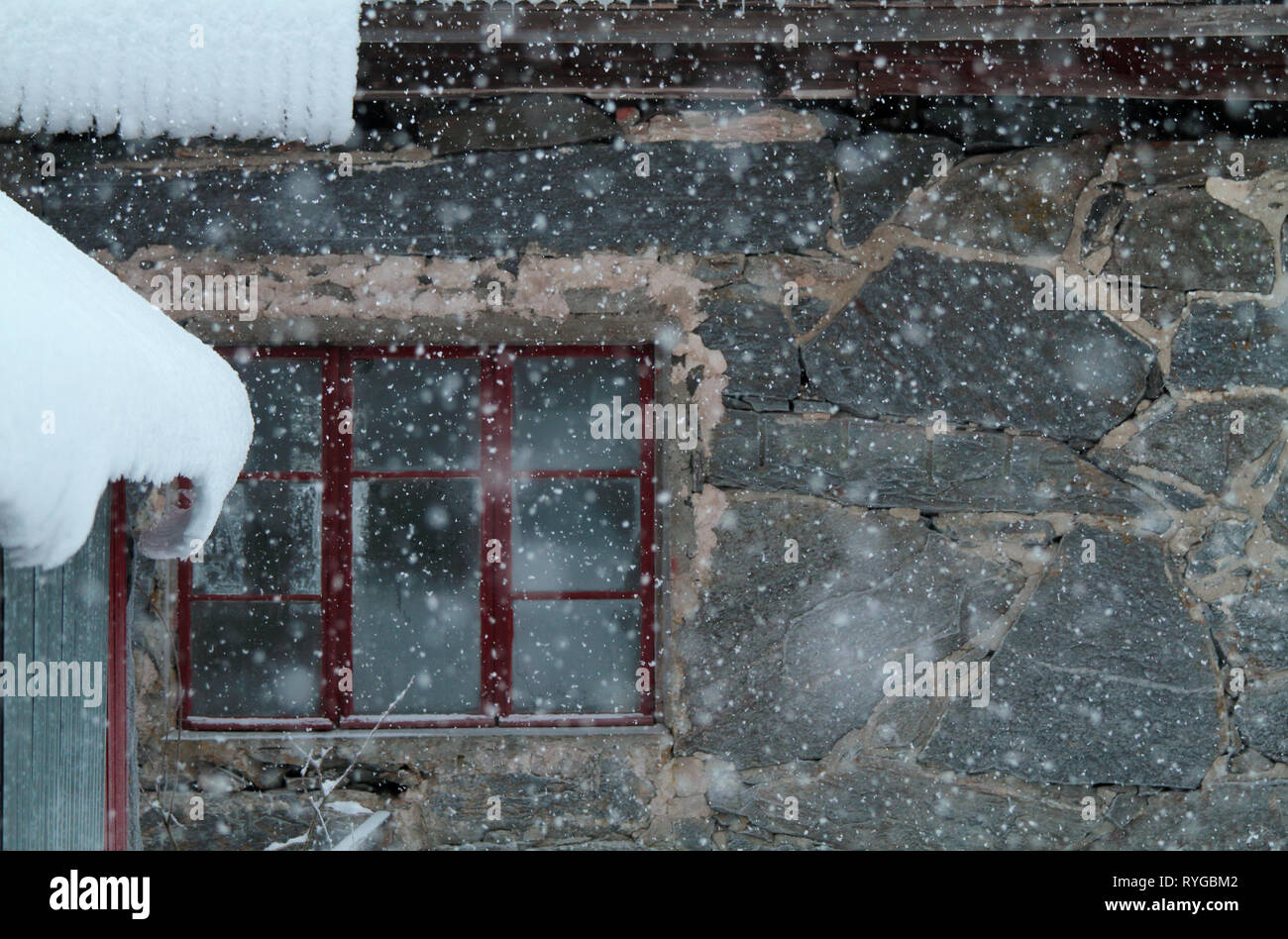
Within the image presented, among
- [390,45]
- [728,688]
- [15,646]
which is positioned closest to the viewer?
[15,646]

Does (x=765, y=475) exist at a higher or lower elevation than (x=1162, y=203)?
lower

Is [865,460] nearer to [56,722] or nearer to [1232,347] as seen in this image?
[1232,347]

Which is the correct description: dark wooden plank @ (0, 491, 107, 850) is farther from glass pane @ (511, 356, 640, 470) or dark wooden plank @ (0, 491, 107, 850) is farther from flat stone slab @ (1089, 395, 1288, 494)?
flat stone slab @ (1089, 395, 1288, 494)

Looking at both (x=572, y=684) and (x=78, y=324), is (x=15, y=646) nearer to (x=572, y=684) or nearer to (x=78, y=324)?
(x=78, y=324)

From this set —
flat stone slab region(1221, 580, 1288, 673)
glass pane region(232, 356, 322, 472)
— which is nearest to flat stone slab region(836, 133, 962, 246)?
flat stone slab region(1221, 580, 1288, 673)

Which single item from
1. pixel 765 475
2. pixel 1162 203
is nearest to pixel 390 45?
pixel 765 475

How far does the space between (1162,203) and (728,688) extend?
1922 mm

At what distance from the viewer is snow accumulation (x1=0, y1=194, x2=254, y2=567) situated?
1.22 meters

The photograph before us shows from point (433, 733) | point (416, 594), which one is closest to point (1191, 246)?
point (416, 594)

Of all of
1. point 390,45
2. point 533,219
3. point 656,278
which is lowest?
point 656,278

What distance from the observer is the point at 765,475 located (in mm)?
2729

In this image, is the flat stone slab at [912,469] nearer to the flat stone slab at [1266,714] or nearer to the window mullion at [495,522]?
the flat stone slab at [1266,714]

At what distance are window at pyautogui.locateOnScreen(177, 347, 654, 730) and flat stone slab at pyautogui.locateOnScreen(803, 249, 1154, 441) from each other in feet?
2.09

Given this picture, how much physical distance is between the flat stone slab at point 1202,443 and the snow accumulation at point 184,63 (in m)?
2.41
